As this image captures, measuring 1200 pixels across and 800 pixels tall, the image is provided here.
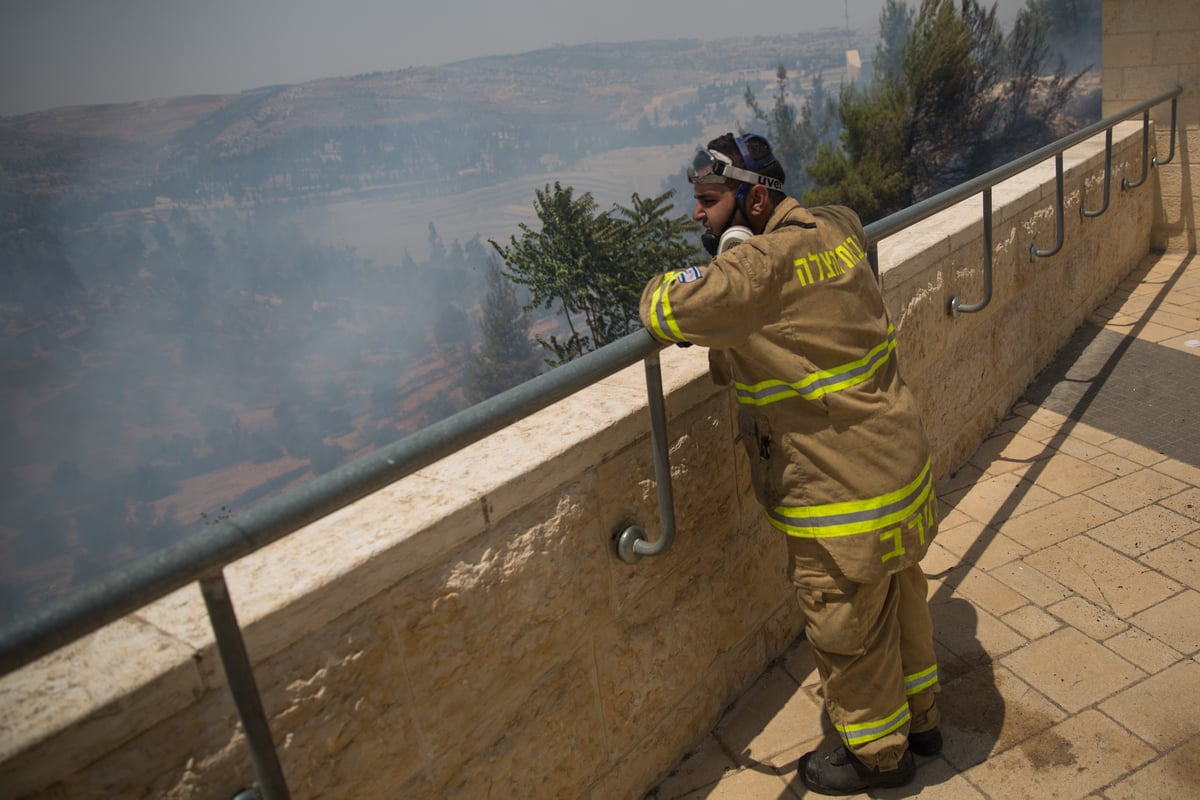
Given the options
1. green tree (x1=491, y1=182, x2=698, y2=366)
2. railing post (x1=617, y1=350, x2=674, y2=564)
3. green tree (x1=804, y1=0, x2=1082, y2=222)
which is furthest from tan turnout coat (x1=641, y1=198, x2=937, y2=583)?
green tree (x1=804, y1=0, x2=1082, y2=222)

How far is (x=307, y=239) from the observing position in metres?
136

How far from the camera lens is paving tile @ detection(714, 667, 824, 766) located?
2.38 meters

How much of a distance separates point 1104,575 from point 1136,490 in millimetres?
668

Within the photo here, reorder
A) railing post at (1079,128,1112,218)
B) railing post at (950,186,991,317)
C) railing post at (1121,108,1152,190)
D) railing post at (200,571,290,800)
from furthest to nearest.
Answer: railing post at (1121,108,1152,190) < railing post at (1079,128,1112,218) < railing post at (950,186,991,317) < railing post at (200,571,290,800)

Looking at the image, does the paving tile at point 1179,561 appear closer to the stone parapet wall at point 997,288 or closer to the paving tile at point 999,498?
the paving tile at point 999,498

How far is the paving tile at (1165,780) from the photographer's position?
2.09m

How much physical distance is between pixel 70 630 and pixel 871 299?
1.63 metres

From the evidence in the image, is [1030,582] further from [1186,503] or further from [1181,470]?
[1181,470]

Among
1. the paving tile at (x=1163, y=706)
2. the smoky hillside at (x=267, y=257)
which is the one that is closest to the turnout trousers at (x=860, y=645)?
the paving tile at (x=1163, y=706)

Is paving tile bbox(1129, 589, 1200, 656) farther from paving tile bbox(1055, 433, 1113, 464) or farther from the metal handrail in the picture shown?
the metal handrail

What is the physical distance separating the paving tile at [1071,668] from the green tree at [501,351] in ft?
219

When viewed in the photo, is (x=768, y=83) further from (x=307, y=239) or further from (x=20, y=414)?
(x=20, y=414)

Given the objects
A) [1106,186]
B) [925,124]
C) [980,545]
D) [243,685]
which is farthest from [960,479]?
[925,124]

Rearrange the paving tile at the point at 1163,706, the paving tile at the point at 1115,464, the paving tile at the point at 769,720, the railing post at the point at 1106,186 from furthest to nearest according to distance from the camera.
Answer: the railing post at the point at 1106,186 < the paving tile at the point at 1115,464 < the paving tile at the point at 769,720 < the paving tile at the point at 1163,706
